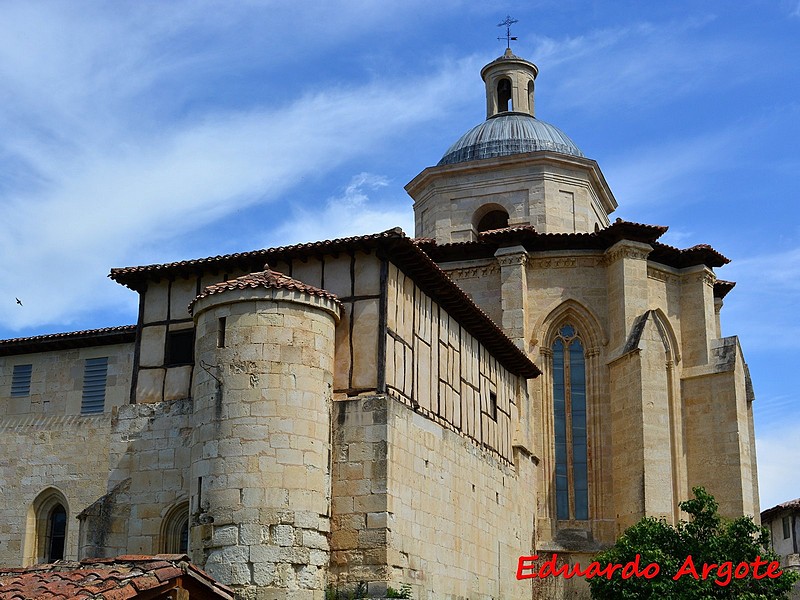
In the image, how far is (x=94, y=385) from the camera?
26.1 meters

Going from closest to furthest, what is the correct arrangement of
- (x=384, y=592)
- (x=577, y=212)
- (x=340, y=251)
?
(x=384, y=592)
(x=340, y=251)
(x=577, y=212)

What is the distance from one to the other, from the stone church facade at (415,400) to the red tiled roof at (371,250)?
0.06 meters

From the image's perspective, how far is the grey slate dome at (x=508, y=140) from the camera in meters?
32.9

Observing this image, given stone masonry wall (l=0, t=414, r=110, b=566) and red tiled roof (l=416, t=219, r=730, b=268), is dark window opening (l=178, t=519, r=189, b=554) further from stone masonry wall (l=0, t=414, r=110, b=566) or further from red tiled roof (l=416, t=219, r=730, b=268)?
red tiled roof (l=416, t=219, r=730, b=268)

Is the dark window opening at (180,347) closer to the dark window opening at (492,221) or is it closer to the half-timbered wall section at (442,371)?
the half-timbered wall section at (442,371)

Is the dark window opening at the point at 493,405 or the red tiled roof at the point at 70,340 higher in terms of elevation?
the red tiled roof at the point at 70,340

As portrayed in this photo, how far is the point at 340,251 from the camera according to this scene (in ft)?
63.7

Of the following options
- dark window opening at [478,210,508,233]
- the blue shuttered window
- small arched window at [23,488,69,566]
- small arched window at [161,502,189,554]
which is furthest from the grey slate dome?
small arched window at [161,502,189,554]

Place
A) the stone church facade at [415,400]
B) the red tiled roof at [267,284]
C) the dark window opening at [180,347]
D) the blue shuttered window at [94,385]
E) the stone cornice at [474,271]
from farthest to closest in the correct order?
the stone cornice at [474,271] < the blue shuttered window at [94,385] < the dark window opening at [180,347] < the red tiled roof at [267,284] < the stone church facade at [415,400]

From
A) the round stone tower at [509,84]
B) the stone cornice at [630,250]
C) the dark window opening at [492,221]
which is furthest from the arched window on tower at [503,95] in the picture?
the stone cornice at [630,250]

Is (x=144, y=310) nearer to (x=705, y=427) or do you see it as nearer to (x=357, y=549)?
(x=357, y=549)

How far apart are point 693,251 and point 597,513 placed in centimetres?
755

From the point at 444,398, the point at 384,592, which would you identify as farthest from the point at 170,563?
the point at 444,398

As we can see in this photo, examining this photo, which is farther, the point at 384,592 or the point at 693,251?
the point at 693,251
